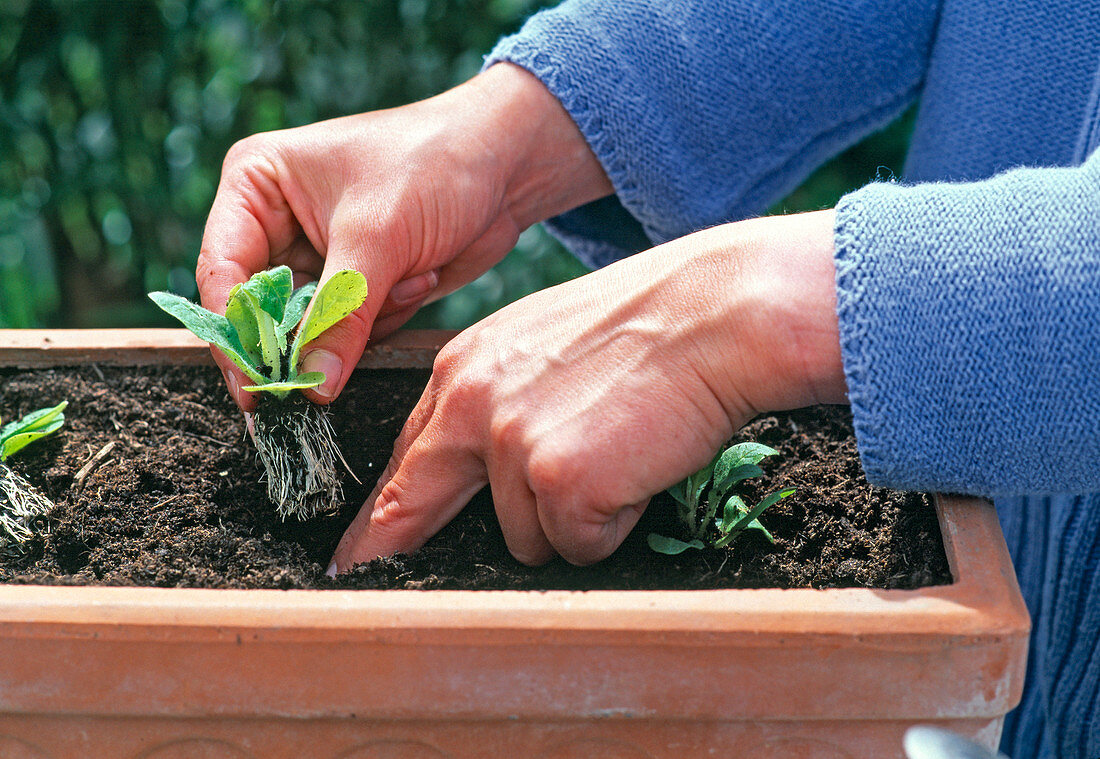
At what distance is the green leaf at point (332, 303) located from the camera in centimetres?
80

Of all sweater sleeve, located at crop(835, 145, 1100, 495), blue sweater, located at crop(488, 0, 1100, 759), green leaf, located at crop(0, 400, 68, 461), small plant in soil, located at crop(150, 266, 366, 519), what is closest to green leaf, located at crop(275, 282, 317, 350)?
small plant in soil, located at crop(150, 266, 366, 519)

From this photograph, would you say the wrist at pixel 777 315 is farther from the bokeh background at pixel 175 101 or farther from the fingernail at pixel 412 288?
the bokeh background at pixel 175 101

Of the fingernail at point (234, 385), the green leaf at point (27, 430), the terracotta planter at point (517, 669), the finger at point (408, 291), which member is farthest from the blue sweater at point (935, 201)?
the green leaf at point (27, 430)

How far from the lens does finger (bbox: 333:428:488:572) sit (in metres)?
0.79

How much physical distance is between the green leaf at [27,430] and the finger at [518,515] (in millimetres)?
492

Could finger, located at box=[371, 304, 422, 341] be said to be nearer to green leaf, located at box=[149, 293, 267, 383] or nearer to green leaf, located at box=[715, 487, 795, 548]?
green leaf, located at box=[149, 293, 267, 383]

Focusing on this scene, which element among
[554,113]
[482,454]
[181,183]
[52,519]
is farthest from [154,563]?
[181,183]

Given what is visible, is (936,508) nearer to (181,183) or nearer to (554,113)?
(554,113)

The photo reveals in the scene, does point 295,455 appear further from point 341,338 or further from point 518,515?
point 518,515

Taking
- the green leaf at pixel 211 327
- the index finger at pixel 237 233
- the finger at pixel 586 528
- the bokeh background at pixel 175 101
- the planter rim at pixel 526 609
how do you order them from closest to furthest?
the planter rim at pixel 526 609 → the finger at pixel 586 528 → the green leaf at pixel 211 327 → the index finger at pixel 237 233 → the bokeh background at pixel 175 101

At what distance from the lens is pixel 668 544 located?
0.78m

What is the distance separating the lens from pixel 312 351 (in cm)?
89

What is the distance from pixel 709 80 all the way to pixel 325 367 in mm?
590

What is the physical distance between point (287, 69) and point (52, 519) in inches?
52.9
